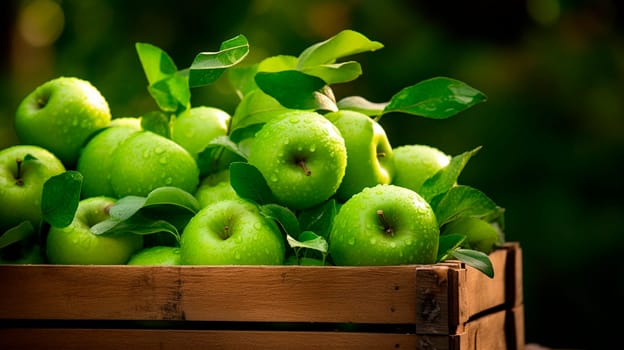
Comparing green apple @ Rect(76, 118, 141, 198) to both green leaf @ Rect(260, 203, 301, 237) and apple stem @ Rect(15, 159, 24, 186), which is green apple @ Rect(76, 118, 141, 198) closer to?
apple stem @ Rect(15, 159, 24, 186)

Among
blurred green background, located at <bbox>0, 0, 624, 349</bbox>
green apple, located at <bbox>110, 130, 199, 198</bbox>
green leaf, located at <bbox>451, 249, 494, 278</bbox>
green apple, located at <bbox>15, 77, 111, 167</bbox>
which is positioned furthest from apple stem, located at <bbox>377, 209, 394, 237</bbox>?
blurred green background, located at <bbox>0, 0, 624, 349</bbox>

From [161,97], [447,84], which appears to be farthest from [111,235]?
[447,84]

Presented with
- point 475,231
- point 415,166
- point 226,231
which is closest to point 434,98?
point 415,166

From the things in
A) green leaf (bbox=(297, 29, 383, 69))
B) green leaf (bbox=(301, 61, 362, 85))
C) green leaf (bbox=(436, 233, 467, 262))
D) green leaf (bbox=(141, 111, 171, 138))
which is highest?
green leaf (bbox=(297, 29, 383, 69))

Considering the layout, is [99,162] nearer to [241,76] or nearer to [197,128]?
[197,128]

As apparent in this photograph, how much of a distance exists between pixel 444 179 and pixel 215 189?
367 mm

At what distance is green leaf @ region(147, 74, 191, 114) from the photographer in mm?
1437

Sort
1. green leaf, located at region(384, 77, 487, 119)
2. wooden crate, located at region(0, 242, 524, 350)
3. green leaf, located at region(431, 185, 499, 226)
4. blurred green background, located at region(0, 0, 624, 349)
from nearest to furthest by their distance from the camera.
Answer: wooden crate, located at region(0, 242, 524, 350) → green leaf, located at region(431, 185, 499, 226) → green leaf, located at region(384, 77, 487, 119) → blurred green background, located at region(0, 0, 624, 349)

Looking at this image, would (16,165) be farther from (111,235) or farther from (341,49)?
(341,49)

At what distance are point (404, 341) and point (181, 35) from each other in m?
2.79

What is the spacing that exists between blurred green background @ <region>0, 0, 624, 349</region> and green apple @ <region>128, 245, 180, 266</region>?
197 cm

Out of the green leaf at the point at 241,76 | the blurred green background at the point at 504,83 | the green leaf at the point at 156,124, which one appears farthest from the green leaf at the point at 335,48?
the blurred green background at the point at 504,83

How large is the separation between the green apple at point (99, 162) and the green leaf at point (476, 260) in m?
0.58

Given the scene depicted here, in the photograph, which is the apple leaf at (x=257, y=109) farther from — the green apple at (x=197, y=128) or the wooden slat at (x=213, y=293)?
the wooden slat at (x=213, y=293)
